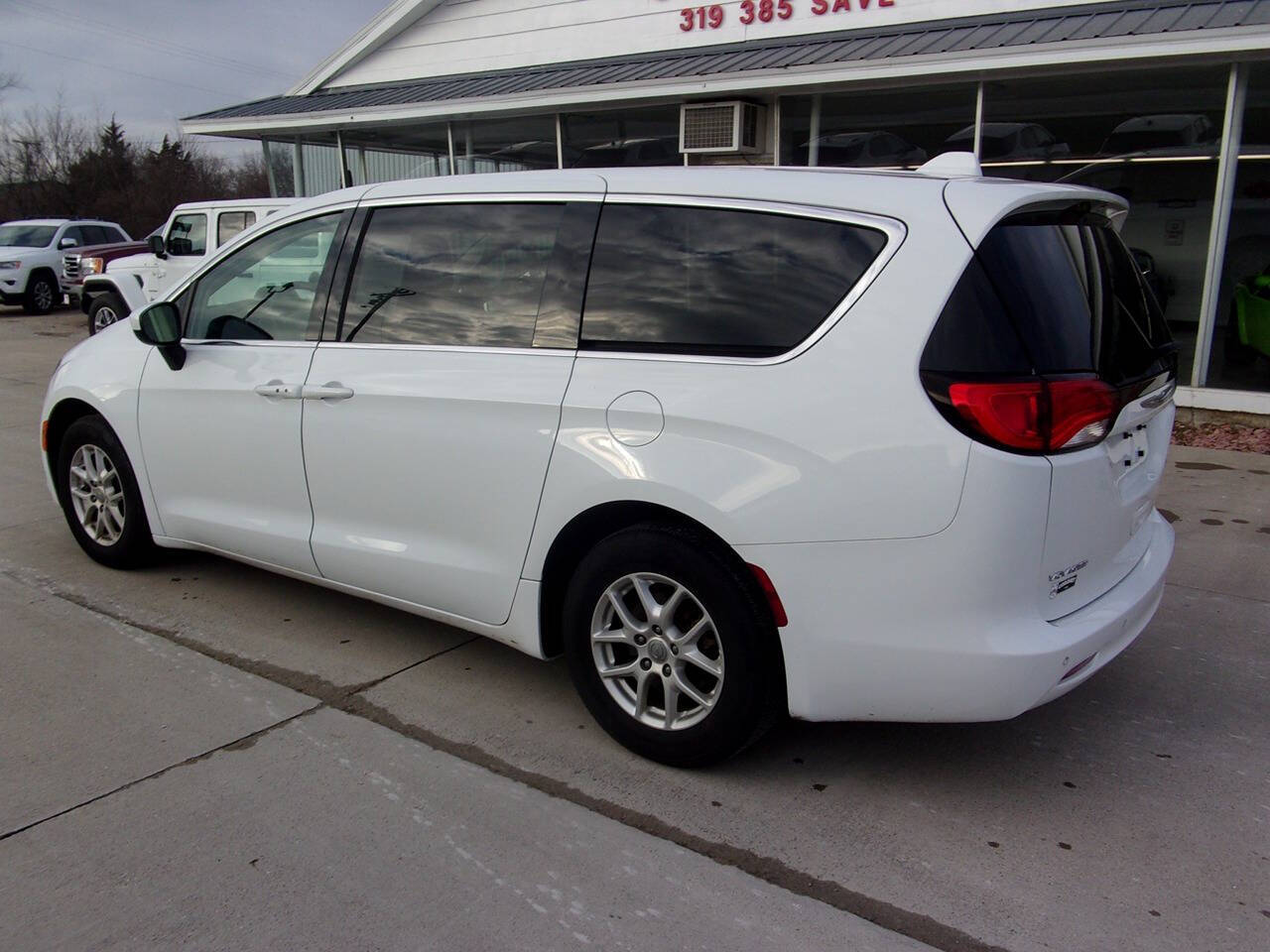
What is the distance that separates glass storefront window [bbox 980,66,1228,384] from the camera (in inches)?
346

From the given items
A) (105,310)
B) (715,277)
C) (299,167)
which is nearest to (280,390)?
(715,277)

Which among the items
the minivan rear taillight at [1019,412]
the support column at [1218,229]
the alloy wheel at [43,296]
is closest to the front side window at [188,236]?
the alloy wheel at [43,296]

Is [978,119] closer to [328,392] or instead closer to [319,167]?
[328,392]

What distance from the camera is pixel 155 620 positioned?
4.53 meters

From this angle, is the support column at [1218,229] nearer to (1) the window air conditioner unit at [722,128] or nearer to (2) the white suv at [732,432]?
(1) the window air conditioner unit at [722,128]

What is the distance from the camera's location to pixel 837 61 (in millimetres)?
9523

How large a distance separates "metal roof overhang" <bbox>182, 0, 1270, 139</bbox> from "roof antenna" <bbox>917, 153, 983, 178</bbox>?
18.6 feet

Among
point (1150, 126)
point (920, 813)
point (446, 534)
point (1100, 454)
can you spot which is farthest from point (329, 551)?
point (1150, 126)

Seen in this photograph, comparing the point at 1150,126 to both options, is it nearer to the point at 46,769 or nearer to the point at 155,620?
the point at 155,620

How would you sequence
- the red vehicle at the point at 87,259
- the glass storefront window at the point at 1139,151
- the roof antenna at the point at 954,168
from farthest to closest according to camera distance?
the red vehicle at the point at 87,259
the glass storefront window at the point at 1139,151
the roof antenna at the point at 954,168

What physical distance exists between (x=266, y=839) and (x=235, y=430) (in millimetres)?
1927

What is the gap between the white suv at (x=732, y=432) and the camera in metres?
2.73

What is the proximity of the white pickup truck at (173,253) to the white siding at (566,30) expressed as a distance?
3.83 metres

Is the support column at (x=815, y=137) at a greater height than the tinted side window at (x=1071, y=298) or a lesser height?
greater
